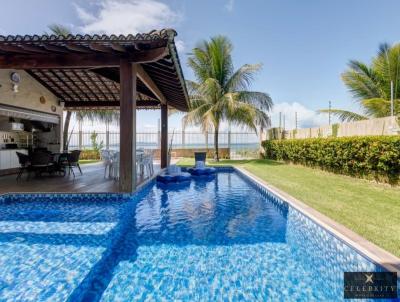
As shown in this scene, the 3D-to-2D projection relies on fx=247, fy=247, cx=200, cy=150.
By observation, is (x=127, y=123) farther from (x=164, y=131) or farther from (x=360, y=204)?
(x=164, y=131)

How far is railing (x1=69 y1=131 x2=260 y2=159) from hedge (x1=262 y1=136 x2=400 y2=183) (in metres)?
7.48

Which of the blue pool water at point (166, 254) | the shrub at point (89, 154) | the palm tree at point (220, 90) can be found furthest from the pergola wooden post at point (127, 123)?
the shrub at point (89, 154)

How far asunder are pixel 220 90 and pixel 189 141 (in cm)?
526

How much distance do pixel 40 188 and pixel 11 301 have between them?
4.87 m

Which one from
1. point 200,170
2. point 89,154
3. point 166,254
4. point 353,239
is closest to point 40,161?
point 200,170

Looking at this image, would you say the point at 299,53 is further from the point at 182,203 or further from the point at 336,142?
the point at 182,203

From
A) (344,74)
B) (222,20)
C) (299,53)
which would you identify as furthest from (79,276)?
(299,53)

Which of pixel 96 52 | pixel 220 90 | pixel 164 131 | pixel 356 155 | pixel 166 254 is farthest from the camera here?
pixel 220 90

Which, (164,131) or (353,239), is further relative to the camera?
(164,131)

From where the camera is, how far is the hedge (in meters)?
6.86

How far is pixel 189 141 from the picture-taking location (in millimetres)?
19578

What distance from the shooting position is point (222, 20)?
13.9 m
